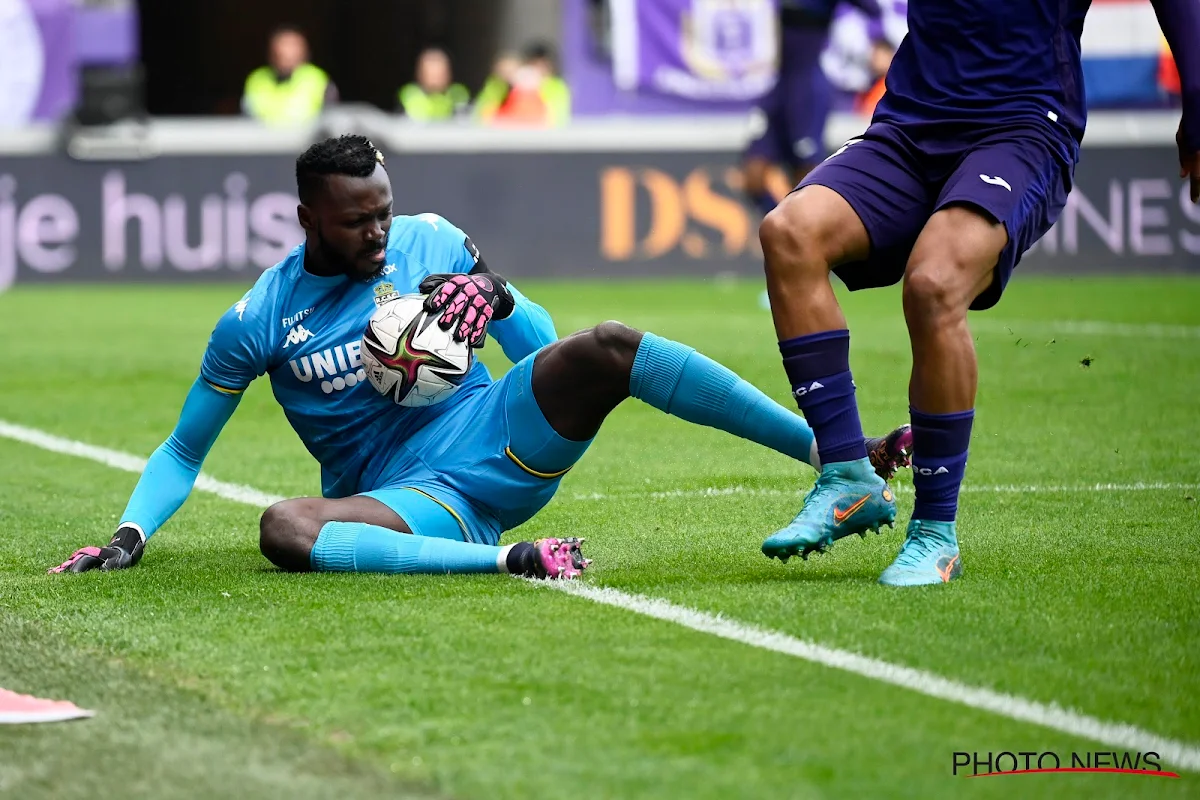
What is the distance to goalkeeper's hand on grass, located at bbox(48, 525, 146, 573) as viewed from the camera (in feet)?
16.2

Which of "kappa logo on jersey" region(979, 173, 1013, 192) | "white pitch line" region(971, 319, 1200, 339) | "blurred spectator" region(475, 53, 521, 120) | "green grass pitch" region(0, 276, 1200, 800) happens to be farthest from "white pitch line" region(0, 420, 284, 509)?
"blurred spectator" region(475, 53, 521, 120)

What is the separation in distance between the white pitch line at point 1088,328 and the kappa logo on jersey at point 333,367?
25.5ft

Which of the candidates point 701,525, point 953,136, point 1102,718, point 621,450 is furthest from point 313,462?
point 1102,718

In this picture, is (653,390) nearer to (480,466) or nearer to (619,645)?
(480,466)

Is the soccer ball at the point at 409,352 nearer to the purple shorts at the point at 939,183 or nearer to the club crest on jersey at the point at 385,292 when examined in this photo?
the club crest on jersey at the point at 385,292

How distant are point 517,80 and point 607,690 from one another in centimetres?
1593

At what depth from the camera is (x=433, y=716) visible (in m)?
3.35

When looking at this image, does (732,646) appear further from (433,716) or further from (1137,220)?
(1137,220)

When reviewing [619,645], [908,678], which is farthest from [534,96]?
[908,678]

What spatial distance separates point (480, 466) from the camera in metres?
4.90

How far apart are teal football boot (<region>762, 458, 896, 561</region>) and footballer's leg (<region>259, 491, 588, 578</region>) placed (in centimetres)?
67

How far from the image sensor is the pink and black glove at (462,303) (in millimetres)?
4783

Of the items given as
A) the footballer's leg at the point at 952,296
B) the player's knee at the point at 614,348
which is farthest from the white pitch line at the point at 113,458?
the footballer's leg at the point at 952,296

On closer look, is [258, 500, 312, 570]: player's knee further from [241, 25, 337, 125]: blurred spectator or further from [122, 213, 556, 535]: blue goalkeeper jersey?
[241, 25, 337, 125]: blurred spectator
